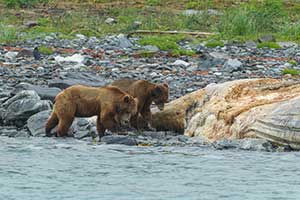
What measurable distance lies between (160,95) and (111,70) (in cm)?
475

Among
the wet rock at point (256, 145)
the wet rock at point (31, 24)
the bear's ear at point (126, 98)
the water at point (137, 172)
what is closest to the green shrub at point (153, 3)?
the wet rock at point (31, 24)

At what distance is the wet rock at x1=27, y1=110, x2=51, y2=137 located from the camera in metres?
13.5

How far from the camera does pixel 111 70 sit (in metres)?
19.1

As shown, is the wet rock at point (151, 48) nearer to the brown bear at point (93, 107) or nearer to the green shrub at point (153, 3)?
the brown bear at point (93, 107)

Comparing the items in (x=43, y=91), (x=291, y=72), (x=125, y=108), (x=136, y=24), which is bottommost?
(x=136, y=24)

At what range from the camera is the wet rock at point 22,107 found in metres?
14.0

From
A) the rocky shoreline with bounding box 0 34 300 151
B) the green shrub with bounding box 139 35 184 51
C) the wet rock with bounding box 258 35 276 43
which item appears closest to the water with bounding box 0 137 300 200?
the rocky shoreline with bounding box 0 34 300 151

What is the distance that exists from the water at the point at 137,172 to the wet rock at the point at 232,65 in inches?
277

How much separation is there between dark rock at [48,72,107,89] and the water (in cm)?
303

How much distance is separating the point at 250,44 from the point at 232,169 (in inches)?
545

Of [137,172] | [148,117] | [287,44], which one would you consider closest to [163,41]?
[287,44]

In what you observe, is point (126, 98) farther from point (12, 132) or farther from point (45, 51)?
point (45, 51)

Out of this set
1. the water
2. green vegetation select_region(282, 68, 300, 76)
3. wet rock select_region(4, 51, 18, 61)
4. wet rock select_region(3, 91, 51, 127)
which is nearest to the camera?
the water

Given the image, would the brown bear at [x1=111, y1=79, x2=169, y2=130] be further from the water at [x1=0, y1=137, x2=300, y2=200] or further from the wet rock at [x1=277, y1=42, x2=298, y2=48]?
the wet rock at [x1=277, y1=42, x2=298, y2=48]
